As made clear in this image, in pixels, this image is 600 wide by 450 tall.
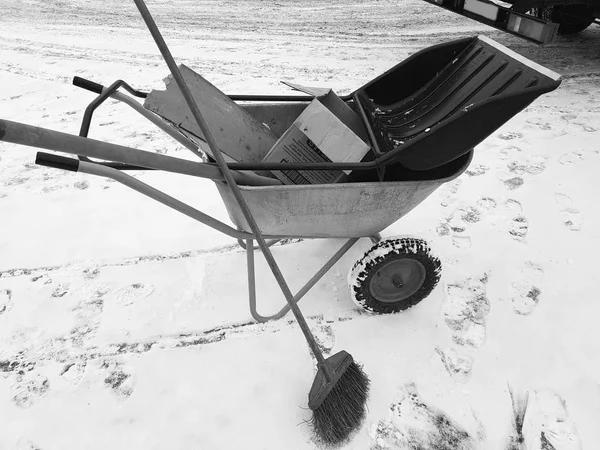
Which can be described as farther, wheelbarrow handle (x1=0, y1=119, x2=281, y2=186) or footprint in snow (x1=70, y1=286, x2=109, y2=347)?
footprint in snow (x1=70, y1=286, x2=109, y2=347)

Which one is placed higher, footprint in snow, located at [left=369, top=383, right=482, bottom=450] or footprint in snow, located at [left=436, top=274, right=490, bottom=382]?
footprint in snow, located at [left=436, top=274, right=490, bottom=382]

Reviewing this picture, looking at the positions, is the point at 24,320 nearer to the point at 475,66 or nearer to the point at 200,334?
the point at 200,334

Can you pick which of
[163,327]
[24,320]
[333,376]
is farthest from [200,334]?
[24,320]

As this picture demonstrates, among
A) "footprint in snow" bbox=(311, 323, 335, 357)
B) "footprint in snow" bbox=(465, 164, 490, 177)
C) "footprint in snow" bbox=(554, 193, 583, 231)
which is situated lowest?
"footprint in snow" bbox=(311, 323, 335, 357)

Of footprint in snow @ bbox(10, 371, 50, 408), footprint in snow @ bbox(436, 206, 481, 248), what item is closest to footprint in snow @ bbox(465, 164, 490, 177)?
footprint in snow @ bbox(436, 206, 481, 248)

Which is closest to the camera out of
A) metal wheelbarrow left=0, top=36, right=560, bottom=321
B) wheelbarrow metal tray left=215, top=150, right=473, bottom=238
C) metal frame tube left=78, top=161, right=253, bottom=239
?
metal frame tube left=78, top=161, right=253, bottom=239

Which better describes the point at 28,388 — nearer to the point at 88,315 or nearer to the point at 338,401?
the point at 88,315

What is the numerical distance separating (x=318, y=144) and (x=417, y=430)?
1.11 meters

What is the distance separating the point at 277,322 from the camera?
5.95 feet

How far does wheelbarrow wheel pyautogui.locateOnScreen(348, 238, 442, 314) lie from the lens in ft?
5.18

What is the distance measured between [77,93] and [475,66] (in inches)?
137

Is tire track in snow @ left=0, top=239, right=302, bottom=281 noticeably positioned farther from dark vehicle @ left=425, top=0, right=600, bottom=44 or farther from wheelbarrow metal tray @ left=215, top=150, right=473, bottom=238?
dark vehicle @ left=425, top=0, right=600, bottom=44

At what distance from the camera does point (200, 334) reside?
179cm

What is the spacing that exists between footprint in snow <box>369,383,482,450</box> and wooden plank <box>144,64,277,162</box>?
3.69ft
